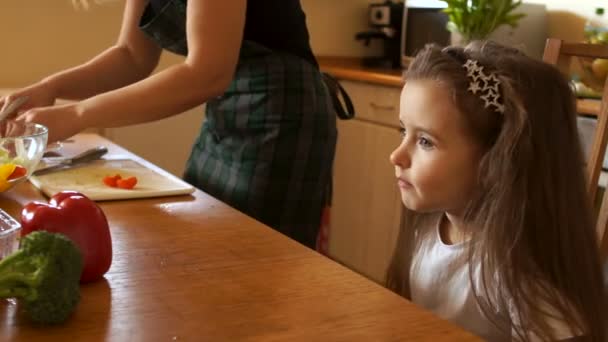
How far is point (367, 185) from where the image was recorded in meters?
2.67

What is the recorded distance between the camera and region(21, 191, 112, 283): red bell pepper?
0.75 meters

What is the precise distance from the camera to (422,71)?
0.96m

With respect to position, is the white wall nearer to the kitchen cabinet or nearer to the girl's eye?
the kitchen cabinet

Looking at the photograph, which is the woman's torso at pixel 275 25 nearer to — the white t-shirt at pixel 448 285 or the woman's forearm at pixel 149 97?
the woman's forearm at pixel 149 97

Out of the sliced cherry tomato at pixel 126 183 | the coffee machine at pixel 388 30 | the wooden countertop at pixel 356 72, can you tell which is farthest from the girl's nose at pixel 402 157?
the coffee machine at pixel 388 30

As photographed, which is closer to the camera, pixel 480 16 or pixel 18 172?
pixel 18 172

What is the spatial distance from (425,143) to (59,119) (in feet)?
1.85

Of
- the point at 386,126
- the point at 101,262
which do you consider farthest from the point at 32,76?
the point at 101,262

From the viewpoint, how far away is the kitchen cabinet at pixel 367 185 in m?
2.52

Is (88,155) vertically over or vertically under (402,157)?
under

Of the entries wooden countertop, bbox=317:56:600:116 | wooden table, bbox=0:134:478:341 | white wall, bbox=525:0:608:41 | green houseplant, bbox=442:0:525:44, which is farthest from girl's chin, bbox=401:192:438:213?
white wall, bbox=525:0:608:41

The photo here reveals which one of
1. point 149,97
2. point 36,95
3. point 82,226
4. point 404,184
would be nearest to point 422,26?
point 36,95

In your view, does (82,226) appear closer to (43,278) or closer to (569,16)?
→ (43,278)

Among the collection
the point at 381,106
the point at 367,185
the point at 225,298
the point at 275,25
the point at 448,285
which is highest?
the point at 275,25
